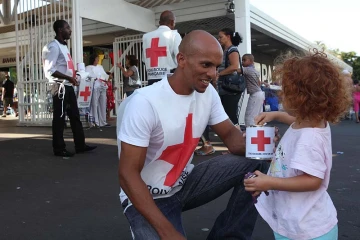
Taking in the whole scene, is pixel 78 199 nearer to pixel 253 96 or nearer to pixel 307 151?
pixel 307 151

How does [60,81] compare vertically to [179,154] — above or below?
above

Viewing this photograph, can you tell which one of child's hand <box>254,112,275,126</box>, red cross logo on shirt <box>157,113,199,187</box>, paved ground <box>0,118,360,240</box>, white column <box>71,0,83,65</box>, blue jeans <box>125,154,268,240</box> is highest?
white column <box>71,0,83,65</box>

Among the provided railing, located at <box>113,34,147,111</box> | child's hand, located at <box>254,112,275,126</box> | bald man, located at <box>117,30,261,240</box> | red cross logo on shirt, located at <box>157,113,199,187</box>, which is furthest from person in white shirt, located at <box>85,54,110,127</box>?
child's hand, located at <box>254,112,275,126</box>

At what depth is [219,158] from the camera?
2.51m

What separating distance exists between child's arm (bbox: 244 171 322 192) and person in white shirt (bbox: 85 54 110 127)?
8766 mm

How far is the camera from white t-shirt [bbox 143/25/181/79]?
18.1ft

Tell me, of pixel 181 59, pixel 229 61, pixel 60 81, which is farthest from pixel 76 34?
pixel 181 59

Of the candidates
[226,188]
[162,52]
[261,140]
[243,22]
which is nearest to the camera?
[261,140]

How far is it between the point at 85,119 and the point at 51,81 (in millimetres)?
5446

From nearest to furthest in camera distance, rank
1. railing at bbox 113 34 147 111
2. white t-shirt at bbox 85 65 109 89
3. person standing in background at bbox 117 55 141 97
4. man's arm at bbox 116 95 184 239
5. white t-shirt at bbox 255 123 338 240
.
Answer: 1. white t-shirt at bbox 255 123 338 240
2. man's arm at bbox 116 95 184 239
3. person standing in background at bbox 117 55 141 97
4. white t-shirt at bbox 85 65 109 89
5. railing at bbox 113 34 147 111

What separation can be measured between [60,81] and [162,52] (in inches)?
56.8

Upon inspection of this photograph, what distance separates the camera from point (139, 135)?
1965mm

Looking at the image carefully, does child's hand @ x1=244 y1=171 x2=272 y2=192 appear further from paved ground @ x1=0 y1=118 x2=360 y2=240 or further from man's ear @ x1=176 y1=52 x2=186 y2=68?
paved ground @ x1=0 y1=118 x2=360 y2=240

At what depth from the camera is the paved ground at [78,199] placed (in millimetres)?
2930
